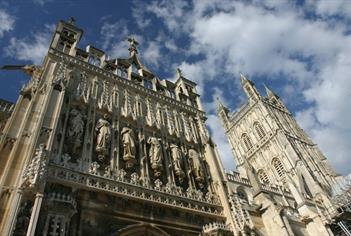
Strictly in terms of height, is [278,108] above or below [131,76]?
above

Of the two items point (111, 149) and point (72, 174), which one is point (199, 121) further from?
point (72, 174)

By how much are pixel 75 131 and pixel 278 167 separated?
34765mm

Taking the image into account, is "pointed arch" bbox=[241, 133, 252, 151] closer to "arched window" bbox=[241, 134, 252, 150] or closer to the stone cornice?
"arched window" bbox=[241, 134, 252, 150]

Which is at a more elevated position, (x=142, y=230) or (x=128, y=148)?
(x=128, y=148)

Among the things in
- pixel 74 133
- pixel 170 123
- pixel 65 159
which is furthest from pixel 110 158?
pixel 170 123

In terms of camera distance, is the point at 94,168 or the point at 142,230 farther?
the point at 94,168

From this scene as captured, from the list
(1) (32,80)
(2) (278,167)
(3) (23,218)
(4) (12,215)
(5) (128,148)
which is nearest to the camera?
(4) (12,215)

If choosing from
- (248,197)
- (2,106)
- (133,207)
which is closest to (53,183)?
(133,207)

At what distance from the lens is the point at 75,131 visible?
31.9ft

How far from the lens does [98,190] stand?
8367 millimetres

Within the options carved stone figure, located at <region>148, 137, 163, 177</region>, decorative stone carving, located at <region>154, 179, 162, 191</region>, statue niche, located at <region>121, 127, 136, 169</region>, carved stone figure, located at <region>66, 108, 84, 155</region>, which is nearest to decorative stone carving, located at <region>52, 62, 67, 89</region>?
carved stone figure, located at <region>66, 108, 84, 155</region>

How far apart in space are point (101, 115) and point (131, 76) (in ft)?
14.7

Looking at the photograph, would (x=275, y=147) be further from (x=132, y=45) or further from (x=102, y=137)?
(x=102, y=137)

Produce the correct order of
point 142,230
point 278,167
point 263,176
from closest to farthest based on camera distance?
point 142,230, point 278,167, point 263,176
